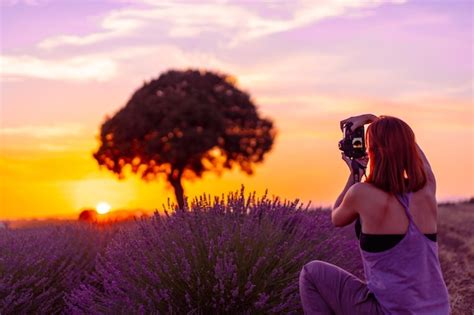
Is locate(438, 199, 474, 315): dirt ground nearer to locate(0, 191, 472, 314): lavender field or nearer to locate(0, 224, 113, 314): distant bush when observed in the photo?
locate(0, 191, 472, 314): lavender field

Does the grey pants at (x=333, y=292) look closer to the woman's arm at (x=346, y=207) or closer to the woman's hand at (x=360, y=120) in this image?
the woman's arm at (x=346, y=207)

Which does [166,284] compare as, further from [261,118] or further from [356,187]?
[261,118]

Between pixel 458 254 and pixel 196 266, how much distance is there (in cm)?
725

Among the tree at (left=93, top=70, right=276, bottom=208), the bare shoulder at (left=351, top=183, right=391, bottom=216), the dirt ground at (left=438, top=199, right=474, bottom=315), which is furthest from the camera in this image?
the tree at (left=93, top=70, right=276, bottom=208)

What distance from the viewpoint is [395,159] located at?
12.9 feet

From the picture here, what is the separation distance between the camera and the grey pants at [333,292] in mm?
4125

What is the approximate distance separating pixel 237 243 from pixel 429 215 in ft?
6.03

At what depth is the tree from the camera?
3003cm

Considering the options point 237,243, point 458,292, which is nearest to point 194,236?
point 237,243

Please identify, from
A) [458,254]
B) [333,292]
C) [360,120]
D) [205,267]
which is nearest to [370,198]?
[333,292]

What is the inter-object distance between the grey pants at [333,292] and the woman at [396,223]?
0.03 m

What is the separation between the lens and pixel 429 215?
4.00m

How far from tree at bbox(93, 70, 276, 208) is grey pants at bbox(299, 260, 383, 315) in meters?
25.3

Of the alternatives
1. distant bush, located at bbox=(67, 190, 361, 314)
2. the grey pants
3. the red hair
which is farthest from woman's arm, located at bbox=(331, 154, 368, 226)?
distant bush, located at bbox=(67, 190, 361, 314)
